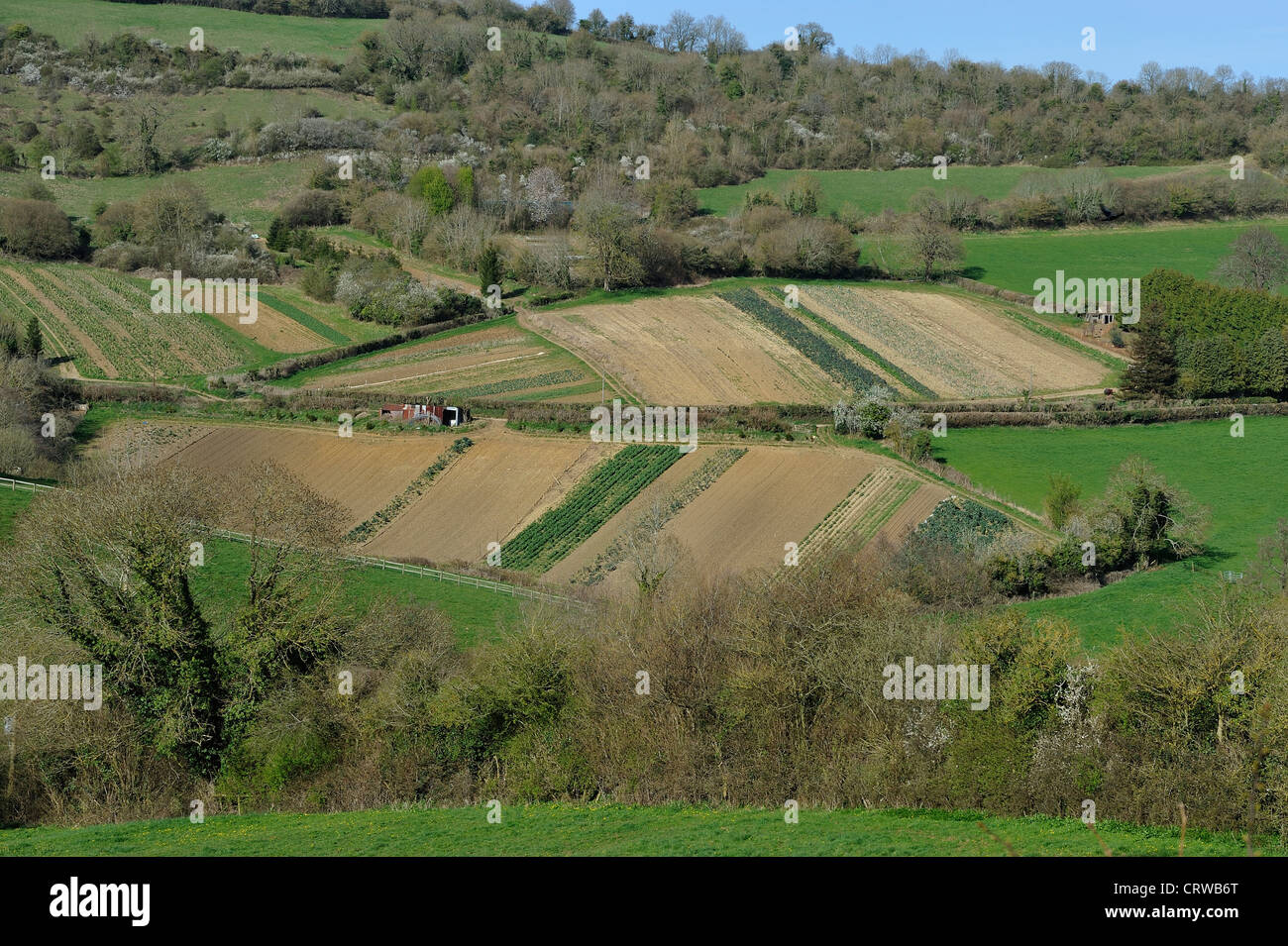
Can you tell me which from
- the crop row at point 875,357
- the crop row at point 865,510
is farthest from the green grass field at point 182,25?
the crop row at point 865,510

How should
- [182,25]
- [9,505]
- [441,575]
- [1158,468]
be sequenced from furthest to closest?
[182,25] < [1158,468] < [441,575] < [9,505]

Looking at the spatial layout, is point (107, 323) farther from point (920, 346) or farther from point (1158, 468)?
point (1158, 468)

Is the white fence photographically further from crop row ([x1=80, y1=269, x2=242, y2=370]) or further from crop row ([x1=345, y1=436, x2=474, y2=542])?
crop row ([x1=80, y1=269, x2=242, y2=370])

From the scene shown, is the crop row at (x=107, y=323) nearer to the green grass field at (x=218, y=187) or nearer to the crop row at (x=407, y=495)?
the green grass field at (x=218, y=187)

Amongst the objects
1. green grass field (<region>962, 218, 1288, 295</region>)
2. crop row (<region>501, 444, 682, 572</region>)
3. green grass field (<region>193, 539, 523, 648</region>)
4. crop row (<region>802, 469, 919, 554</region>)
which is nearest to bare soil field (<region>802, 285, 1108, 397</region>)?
green grass field (<region>962, 218, 1288, 295</region>)

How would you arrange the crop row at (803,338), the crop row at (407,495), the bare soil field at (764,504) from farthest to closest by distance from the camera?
1. the crop row at (803,338)
2. the crop row at (407,495)
3. the bare soil field at (764,504)

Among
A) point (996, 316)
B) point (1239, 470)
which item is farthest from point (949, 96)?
point (1239, 470)

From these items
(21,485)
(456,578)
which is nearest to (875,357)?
(456,578)
